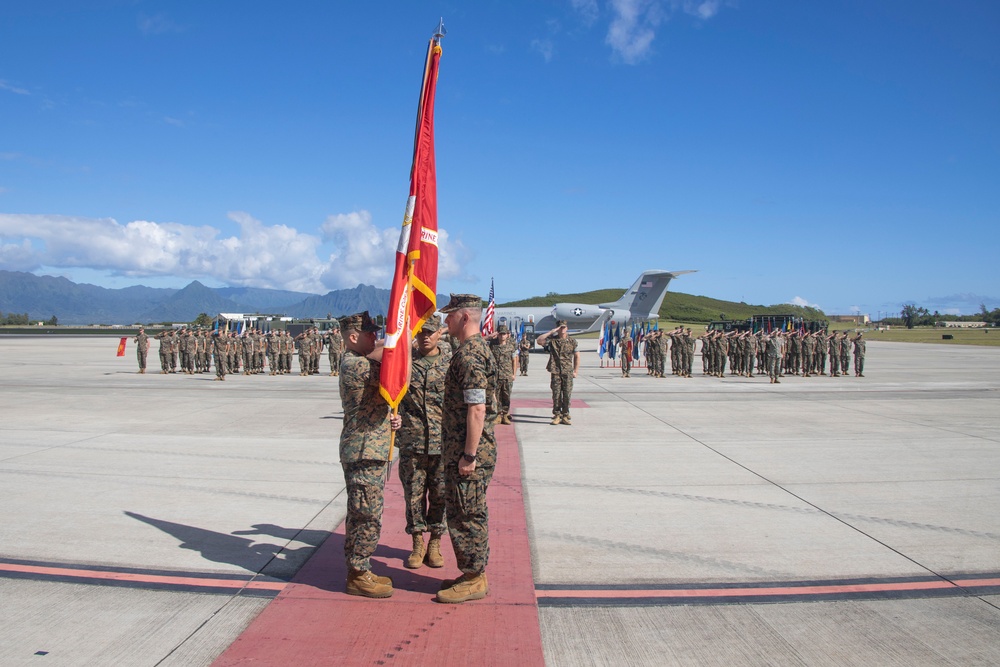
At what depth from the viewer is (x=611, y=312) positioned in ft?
130

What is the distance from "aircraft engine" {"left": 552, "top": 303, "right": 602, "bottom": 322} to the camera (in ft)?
127

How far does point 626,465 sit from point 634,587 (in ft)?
12.3

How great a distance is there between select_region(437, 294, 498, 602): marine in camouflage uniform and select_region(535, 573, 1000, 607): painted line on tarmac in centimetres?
51

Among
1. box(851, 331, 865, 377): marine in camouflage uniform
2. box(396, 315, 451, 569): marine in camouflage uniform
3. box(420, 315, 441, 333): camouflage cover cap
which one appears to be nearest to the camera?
box(396, 315, 451, 569): marine in camouflage uniform

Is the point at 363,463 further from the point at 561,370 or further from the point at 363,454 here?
the point at 561,370

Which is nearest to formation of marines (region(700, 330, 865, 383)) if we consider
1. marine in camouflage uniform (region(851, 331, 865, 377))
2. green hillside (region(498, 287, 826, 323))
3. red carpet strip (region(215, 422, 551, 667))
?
marine in camouflage uniform (region(851, 331, 865, 377))

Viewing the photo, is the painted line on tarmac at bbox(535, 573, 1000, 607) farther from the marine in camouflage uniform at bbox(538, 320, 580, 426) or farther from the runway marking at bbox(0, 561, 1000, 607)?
the marine in camouflage uniform at bbox(538, 320, 580, 426)

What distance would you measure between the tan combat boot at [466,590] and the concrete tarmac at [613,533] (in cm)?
42

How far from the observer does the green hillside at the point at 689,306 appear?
106 m

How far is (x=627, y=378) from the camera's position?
21.3m

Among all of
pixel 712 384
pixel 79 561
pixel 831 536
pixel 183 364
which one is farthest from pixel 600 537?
pixel 183 364

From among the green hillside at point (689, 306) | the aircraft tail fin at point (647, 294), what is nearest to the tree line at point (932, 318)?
the green hillside at point (689, 306)

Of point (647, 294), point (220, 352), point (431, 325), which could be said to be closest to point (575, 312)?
point (647, 294)

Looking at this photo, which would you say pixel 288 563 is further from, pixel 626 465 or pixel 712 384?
pixel 712 384
